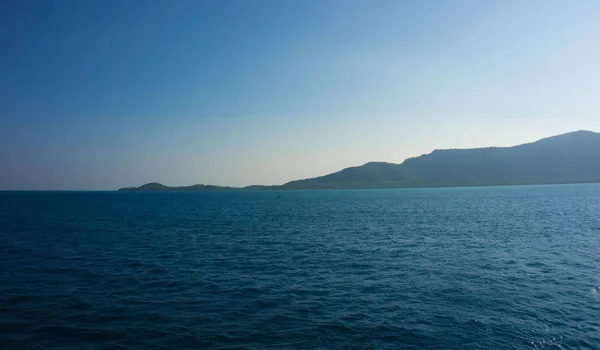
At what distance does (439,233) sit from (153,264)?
46423 millimetres

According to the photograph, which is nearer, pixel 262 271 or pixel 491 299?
pixel 491 299

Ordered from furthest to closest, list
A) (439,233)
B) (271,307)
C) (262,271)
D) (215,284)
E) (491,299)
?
(439,233)
(262,271)
(215,284)
(491,299)
(271,307)

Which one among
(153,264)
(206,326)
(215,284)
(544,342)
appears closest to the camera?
(544,342)

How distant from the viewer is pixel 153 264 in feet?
125

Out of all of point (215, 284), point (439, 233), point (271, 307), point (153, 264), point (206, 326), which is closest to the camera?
point (206, 326)

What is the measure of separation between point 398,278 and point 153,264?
2557 cm

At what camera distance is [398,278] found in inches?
1267

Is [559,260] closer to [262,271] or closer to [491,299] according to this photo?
[491,299]

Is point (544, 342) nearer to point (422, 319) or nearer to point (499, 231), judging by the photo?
point (422, 319)

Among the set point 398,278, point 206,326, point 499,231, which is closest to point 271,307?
point 206,326

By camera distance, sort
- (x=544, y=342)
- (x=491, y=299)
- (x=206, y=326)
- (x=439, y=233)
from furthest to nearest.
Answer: (x=439, y=233), (x=491, y=299), (x=206, y=326), (x=544, y=342)

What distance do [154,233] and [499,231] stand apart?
202ft

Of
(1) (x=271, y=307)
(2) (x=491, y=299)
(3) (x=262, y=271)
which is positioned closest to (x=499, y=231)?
(2) (x=491, y=299)

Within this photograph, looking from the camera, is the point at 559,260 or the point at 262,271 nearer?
the point at 262,271
